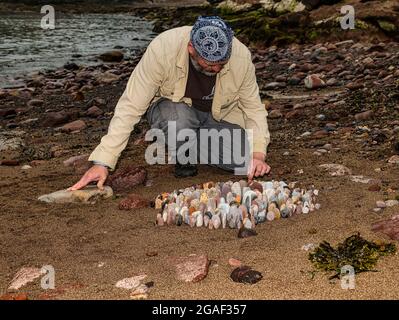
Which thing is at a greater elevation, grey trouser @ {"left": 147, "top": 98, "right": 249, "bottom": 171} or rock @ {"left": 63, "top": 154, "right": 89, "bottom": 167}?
grey trouser @ {"left": 147, "top": 98, "right": 249, "bottom": 171}

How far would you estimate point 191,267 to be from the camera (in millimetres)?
3648

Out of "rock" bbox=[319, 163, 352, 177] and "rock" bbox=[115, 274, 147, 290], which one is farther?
"rock" bbox=[319, 163, 352, 177]

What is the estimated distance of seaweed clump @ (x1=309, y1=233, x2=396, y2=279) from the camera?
3.56m

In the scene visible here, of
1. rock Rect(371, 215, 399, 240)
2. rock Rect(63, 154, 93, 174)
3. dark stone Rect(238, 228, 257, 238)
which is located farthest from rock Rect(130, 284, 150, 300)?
rock Rect(63, 154, 93, 174)

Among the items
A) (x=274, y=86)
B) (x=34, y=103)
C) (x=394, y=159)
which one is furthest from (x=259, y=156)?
(x=34, y=103)

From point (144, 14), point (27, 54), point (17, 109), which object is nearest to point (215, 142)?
point (17, 109)

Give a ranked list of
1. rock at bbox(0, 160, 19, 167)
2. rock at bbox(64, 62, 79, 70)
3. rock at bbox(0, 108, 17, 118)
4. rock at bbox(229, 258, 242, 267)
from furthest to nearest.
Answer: rock at bbox(64, 62, 79, 70)
rock at bbox(0, 108, 17, 118)
rock at bbox(0, 160, 19, 167)
rock at bbox(229, 258, 242, 267)

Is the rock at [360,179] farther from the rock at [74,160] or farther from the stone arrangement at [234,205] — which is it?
the rock at [74,160]

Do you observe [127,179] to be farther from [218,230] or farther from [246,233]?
[246,233]

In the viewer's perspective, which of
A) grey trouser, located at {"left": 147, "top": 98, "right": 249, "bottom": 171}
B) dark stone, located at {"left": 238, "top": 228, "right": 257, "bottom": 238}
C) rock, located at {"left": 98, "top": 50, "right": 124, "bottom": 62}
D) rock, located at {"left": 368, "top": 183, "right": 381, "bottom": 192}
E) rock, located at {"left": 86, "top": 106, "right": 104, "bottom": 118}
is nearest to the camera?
dark stone, located at {"left": 238, "top": 228, "right": 257, "bottom": 238}

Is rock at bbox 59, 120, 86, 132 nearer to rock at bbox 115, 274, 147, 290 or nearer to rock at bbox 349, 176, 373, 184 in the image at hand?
rock at bbox 349, 176, 373, 184

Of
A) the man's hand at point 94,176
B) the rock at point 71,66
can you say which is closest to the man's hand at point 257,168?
the man's hand at point 94,176

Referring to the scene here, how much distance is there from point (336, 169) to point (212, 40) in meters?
1.90

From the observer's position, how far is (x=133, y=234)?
4355 millimetres
